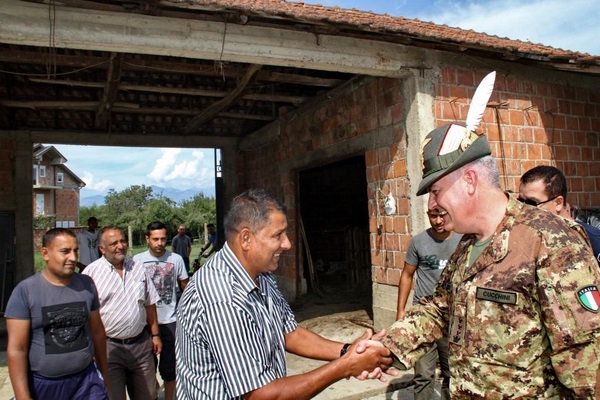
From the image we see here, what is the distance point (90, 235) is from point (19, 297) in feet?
23.6

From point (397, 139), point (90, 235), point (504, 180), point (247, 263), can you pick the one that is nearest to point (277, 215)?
point (247, 263)

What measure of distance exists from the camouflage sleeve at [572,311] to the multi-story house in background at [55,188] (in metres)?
42.9

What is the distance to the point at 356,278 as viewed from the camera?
1171 centimetres

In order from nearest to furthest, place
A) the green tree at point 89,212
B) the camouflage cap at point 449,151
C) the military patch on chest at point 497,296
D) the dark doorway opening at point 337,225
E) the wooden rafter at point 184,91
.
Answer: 1. the military patch on chest at point 497,296
2. the camouflage cap at point 449,151
3. the wooden rafter at point 184,91
4. the dark doorway opening at point 337,225
5. the green tree at point 89,212

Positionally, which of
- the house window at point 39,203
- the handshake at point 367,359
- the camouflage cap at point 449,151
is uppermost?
the house window at point 39,203

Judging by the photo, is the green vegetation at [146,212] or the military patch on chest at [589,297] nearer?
the military patch on chest at [589,297]

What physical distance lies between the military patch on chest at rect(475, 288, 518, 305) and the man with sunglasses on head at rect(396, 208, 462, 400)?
208cm

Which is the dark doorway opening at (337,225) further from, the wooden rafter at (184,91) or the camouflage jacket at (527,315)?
the camouflage jacket at (527,315)

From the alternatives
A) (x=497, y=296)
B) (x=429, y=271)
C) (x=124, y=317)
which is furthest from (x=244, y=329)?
(x=429, y=271)

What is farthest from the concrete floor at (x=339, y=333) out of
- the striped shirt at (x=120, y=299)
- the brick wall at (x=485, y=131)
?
the striped shirt at (x=120, y=299)

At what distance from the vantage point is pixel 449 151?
6.73 feet

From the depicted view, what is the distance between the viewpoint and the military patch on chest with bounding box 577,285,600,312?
1607mm

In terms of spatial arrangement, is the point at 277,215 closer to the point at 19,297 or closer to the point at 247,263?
the point at 247,263

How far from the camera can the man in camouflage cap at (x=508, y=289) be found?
1.63 meters
